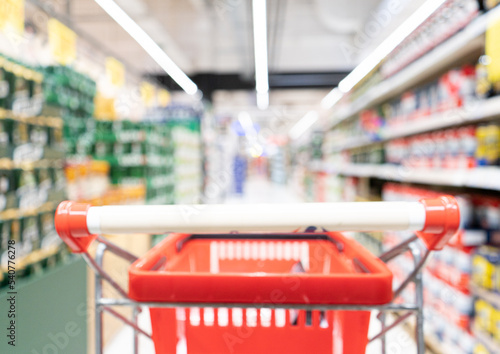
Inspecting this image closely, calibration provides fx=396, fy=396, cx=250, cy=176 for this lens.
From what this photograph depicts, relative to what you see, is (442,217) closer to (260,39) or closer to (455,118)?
(455,118)

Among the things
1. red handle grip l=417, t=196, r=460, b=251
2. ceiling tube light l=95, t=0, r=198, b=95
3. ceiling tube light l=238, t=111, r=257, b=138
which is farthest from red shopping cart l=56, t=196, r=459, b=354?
ceiling tube light l=238, t=111, r=257, b=138

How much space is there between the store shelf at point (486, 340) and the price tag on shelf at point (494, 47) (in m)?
1.29

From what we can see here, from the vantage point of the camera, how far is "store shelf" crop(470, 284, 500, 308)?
199 cm

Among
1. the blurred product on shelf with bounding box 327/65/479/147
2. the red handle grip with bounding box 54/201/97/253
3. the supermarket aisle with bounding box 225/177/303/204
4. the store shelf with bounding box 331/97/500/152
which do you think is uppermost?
the blurred product on shelf with bounding box 327/65/479/147

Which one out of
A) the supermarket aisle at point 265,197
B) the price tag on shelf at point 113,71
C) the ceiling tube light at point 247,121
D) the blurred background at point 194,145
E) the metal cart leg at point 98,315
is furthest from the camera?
the ceiling tube light at point 247,121

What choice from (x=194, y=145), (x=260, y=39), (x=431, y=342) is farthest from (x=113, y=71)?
(x=431, y=342)

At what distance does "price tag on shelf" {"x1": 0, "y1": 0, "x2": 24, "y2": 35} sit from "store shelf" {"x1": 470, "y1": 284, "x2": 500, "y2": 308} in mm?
3630

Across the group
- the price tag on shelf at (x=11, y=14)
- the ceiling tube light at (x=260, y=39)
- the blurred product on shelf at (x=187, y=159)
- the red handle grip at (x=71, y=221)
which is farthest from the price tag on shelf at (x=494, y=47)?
the blurred product on shelf at (x=187, y=159)

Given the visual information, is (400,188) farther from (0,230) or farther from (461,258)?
(0,230)

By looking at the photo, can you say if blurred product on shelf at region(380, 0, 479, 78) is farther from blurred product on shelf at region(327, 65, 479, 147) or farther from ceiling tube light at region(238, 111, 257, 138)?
ceiling tube light at region(238, 111, 257, 138)

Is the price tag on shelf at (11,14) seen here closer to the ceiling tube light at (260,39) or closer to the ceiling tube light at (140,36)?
the ceiling tube light at (140,36)

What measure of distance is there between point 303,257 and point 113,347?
1976mm

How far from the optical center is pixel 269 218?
0.72 metres

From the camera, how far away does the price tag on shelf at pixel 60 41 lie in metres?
4.61
